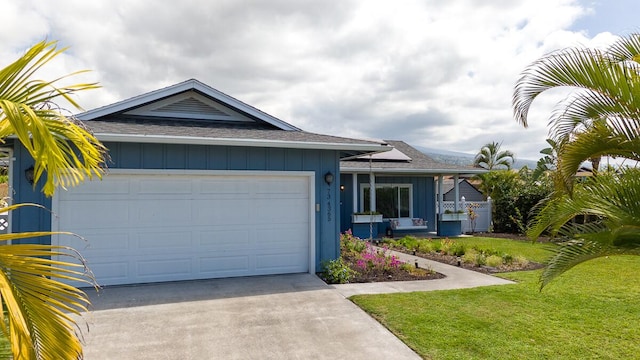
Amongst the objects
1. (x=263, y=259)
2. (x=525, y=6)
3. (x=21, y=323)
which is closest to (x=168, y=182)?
(x=263, y=259)

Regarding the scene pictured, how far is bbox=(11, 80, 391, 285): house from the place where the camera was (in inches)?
292

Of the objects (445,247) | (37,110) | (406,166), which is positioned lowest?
(445,247)

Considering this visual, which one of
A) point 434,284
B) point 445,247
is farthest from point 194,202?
point 445,247

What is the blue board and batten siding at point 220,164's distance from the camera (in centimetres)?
706

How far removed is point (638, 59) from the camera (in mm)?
3781

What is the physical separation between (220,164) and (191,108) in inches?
111

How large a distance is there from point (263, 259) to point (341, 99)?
27.8 ft

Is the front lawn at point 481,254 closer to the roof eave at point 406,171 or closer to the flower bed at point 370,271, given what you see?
the flower bed at point 370,271

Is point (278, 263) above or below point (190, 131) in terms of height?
below

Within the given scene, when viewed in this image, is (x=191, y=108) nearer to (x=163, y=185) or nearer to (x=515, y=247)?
(x=163, y=185)

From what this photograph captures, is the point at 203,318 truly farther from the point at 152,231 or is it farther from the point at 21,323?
the point at 21,323

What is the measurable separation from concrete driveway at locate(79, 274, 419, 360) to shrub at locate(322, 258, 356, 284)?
0.54 m

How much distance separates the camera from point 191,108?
10.1 metres

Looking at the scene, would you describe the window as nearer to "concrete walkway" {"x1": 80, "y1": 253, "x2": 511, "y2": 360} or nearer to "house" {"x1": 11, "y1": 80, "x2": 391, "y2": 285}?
"house" {"x1": 11, "y1": 80, "x2": 391, "y2": 285}
